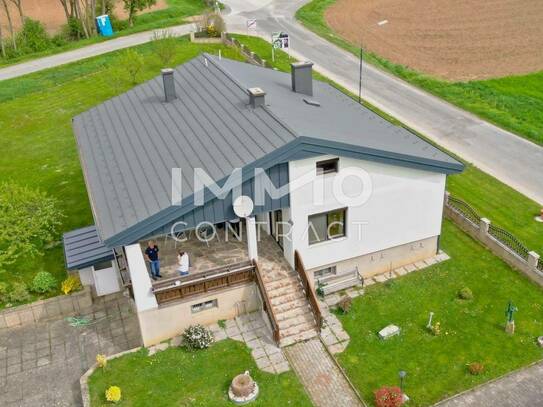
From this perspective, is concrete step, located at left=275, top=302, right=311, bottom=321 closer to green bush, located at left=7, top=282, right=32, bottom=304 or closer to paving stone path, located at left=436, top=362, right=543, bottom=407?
paving stone path, located at left=436, top=362, right=543, bottom=407

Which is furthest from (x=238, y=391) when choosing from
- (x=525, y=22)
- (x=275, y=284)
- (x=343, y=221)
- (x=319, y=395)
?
(x=525, y=22)

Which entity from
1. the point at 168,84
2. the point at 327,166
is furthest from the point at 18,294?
the point at 327,166

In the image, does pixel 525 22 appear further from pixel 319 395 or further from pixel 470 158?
pixel 319 395

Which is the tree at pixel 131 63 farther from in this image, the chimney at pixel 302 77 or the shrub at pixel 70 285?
the shrub at pixel 70 285

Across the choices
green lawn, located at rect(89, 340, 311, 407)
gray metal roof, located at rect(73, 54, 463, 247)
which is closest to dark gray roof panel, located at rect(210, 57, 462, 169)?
gray metal roof, located at rect(73, 54, 463, 247)

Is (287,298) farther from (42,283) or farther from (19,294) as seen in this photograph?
(19,294)

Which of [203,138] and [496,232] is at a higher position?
[203,138]

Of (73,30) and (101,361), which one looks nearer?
(101,361)

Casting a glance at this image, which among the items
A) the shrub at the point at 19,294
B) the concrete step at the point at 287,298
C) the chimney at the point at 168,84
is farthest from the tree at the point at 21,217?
the concrete step at the point at 287,298
